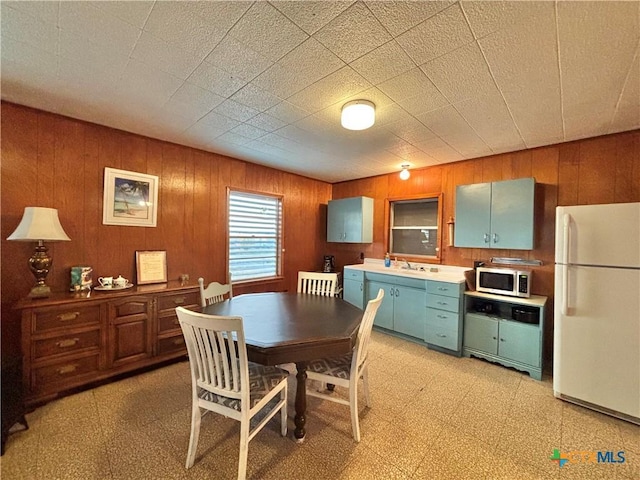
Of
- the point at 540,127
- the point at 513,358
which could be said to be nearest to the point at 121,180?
the point at 540,127

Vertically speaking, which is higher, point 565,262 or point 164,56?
point 164,56

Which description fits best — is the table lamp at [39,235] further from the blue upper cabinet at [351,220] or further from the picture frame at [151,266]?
the blue upper cabinet at [351,220]

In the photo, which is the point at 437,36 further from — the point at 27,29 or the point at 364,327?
the point at 27,29

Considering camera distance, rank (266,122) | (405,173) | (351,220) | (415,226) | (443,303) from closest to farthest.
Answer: (266,122)
(443,303)
(405,173)
(415,226)
(351,220)

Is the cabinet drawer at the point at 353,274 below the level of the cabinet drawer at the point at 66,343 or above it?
above

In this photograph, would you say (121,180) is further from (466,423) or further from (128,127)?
(466,423)

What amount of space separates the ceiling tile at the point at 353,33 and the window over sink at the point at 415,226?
9.28 ft

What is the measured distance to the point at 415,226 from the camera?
427 centimetres

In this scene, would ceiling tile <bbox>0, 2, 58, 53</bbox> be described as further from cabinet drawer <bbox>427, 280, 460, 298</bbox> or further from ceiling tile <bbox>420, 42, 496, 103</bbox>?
cabinet drawer <bbox>427, 280, 460, 298</bbox>

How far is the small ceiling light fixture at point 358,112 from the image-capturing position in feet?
6.91

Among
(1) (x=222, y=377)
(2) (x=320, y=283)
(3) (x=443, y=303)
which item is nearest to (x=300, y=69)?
(1) (x=222, y=377)

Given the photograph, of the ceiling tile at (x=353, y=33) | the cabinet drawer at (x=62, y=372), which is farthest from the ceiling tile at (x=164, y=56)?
the cabinet drawer at (x=62, y=372)

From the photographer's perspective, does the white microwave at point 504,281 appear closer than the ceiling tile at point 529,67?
No

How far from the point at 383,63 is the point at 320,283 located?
2.25 meters
